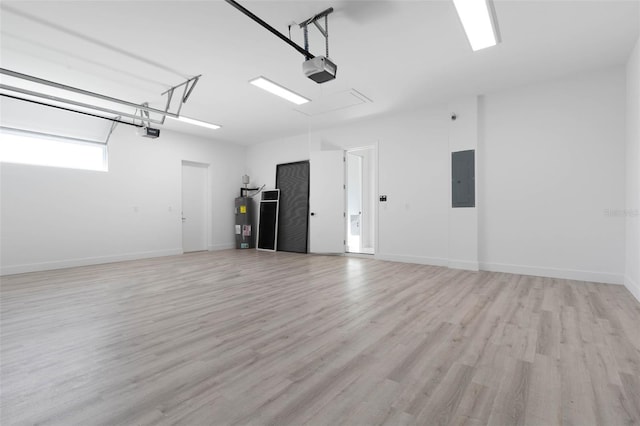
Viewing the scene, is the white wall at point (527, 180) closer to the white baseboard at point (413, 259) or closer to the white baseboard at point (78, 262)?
the white baseboard at point (413, 259)

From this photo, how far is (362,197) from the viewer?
28.1 ft

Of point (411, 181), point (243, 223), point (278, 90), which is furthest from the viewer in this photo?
point (243, 223)

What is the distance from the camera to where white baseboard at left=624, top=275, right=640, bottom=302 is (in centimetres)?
331

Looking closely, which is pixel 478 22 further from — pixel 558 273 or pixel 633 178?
pixel 558 273

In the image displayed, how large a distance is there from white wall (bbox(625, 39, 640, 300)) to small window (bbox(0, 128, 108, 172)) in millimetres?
8713

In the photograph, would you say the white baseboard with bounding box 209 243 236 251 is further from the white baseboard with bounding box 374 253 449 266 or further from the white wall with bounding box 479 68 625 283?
the white wall with bounding box 479 68 625 283

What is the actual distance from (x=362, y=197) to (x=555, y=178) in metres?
4.77

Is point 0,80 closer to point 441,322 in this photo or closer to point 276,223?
point 276,223

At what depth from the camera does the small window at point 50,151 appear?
5129 mm

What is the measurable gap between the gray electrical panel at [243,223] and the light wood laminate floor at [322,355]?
4.31m

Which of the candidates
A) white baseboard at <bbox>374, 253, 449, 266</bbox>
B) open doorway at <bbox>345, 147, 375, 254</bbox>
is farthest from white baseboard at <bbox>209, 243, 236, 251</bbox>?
white baseboard at <bbox>374, 253, 449, 266</bbox>

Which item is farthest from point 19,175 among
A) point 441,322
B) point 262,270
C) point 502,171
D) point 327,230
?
point 502,171

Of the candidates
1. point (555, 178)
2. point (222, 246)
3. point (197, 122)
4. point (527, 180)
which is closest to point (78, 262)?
point (222, 246)

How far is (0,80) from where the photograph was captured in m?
4.27
